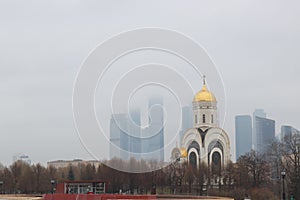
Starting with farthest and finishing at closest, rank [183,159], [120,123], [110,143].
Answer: [183,159] < [110,143] < [120,123]

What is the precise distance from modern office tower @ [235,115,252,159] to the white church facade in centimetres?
2868

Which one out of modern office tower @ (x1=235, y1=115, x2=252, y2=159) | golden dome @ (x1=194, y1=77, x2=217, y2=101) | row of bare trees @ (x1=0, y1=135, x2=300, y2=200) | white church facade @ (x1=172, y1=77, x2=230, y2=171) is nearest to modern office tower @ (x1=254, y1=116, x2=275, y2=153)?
modern office tower @ (x1=235, y1=115, x2=252, y2=159)

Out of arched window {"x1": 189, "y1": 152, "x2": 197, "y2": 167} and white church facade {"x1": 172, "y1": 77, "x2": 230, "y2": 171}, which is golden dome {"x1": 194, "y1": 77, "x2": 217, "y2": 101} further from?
arched window {"x1": 189, "y1": 152, "x2": 197, "y2": 167}

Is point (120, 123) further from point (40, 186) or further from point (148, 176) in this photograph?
point (40, 186)

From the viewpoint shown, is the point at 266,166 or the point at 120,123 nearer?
the point at 120,123

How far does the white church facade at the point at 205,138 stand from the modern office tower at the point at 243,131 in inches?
1129

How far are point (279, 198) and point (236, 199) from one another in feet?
11.3

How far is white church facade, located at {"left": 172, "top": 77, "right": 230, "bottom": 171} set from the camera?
7775 cm

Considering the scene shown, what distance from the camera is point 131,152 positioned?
4681cm

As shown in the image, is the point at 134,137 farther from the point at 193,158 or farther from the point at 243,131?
the point at 243,131

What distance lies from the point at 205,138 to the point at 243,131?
144 ft

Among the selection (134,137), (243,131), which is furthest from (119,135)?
(243,131)

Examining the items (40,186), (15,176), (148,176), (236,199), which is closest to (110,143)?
(236,199)

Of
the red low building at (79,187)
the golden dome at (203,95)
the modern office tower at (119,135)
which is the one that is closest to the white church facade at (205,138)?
the golden dome at (203,95)
